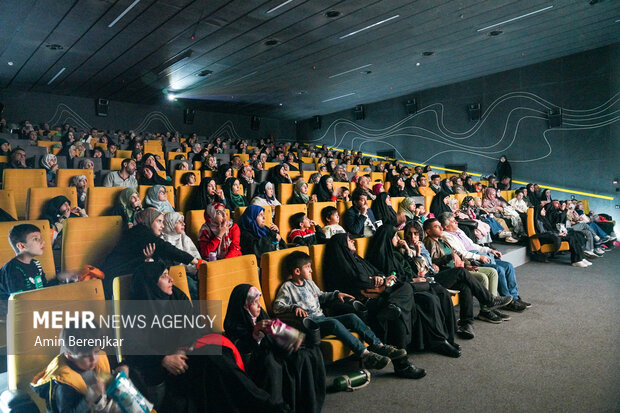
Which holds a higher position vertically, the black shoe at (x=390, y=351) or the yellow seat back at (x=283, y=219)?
the yellow seat back at (x=283, y=219)

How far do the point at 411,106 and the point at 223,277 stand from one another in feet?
33.5

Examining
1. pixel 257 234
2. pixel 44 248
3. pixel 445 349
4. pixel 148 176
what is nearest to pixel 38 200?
pixel 44 248

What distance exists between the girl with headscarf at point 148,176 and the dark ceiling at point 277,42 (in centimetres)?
209

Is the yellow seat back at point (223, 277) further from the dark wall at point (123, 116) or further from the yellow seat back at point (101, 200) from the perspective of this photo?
the dark wall at point (123, 116)

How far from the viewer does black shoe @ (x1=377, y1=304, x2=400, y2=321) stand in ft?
8.61

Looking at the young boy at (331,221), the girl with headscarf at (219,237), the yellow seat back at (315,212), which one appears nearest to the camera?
the girl with headscarf at (219,237)

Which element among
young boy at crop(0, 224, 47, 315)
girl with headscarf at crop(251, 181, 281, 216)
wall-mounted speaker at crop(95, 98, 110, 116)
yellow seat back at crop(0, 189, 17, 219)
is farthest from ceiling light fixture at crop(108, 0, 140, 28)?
wall-mounted speaker at crop(95, 98, 110, 116)

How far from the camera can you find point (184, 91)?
1020 centimetres

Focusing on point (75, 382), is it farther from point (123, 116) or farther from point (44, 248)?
point (123, 116)

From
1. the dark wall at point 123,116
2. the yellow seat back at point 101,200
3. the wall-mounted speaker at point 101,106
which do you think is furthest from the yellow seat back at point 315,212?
the wall-mounted speaker at point 101,106

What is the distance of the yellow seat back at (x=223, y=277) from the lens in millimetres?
2258

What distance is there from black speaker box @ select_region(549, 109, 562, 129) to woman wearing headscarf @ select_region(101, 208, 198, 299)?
8.56 m

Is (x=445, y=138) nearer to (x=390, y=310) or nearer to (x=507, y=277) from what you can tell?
(x=507, y=277)

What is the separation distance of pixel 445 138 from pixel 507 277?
7.58m
